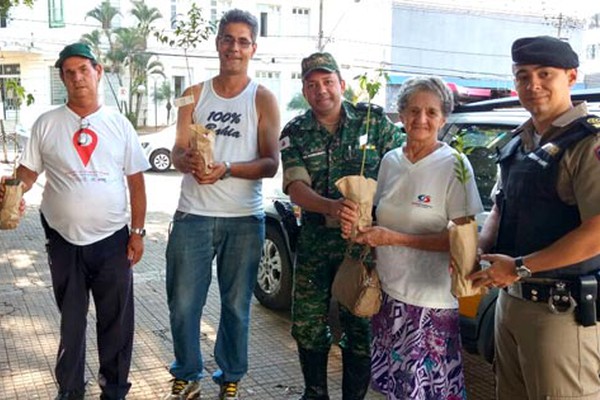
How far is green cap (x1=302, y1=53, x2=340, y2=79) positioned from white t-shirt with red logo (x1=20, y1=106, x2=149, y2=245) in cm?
104

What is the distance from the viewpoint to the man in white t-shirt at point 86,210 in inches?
121

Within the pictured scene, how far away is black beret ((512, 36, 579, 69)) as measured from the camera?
213 centimetres

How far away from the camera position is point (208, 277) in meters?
3.42

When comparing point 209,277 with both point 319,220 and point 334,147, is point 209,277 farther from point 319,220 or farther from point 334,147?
point 334,147

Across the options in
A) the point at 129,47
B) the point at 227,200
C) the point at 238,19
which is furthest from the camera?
the point at 129,47

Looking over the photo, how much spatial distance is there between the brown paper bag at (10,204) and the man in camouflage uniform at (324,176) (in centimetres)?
129

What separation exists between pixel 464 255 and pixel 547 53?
770 millimetres

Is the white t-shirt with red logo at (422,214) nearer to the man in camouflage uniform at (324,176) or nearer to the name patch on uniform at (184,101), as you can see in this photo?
the man in camouflage uniform at (324,176)

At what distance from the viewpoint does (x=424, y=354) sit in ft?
8.33

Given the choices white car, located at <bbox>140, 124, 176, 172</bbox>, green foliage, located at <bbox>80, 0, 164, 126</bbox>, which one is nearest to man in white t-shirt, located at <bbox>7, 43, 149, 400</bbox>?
white car, located at <bbox>140, 124, 176, 172</bbox>

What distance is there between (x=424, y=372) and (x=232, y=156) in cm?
149

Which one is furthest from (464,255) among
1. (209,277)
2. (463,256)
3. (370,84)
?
(209,277)

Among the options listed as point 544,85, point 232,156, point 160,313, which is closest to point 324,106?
point 232,156

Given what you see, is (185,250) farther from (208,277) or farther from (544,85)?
(544,85)
